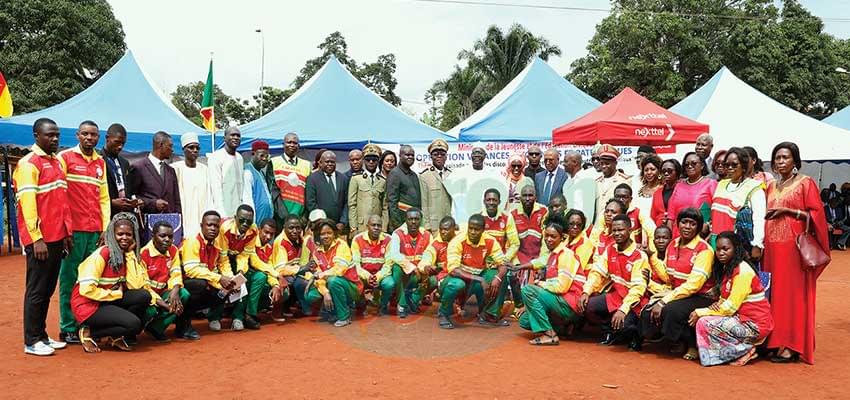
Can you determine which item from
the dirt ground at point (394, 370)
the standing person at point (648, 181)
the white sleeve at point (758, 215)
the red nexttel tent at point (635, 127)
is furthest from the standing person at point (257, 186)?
the red nexttel tent at point (635, 127)

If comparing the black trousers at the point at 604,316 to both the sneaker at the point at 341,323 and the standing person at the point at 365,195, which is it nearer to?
the sneaker at the point at 341,323

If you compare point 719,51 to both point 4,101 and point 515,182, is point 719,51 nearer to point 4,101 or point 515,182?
point 515,182

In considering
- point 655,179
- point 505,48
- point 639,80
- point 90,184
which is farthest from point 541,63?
point 505,48

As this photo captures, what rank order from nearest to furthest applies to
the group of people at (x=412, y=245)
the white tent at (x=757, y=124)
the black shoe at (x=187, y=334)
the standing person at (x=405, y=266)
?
the group of people at (x=412, y=245) < the black shoe at (x=187, y=334) < the standing person at (x=405, y=266) < the white tent at (x=757, y=124)

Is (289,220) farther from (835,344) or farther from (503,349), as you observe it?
(835,344)

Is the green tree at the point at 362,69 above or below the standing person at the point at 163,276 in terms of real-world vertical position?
above

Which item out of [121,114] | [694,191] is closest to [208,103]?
[121,114]

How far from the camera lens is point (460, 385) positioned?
416 centimetres

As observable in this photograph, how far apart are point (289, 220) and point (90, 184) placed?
1847 millimetres

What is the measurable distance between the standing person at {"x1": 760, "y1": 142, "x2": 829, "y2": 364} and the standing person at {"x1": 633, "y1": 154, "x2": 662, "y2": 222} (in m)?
1.02

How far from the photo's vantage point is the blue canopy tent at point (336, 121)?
1170cm

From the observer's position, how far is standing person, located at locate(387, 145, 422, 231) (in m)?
6.64

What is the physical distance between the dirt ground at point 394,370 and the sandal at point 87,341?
8 cm

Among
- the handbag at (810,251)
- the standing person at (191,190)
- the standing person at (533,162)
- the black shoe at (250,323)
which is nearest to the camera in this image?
the handbag at (810,251)
